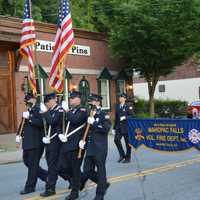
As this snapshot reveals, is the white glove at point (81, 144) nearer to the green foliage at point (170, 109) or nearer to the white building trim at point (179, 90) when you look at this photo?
the green foliage at point (170, 109)

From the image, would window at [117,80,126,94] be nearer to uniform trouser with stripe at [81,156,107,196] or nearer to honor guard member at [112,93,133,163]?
honor guard member at [112,93,133,163]

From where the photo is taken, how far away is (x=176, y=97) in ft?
163

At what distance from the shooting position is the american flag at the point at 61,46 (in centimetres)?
1072

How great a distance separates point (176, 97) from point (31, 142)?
135ft

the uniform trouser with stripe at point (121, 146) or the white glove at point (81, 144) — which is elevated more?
the white glove at point (81, 144)

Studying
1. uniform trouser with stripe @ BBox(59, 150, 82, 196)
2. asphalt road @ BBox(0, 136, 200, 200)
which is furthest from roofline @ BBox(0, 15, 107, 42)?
uniform trouser with stripe @ BBox(59, 150, 82, 196)

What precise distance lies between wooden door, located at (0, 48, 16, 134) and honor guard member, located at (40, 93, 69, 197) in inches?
527

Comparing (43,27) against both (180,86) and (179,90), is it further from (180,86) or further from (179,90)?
(180,86)

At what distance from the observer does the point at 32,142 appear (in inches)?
372

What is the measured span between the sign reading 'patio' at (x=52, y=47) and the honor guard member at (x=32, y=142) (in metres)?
14.8

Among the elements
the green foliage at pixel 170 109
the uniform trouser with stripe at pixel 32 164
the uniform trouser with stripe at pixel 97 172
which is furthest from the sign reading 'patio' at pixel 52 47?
the uniform trouser with stripe at pixel 97 172

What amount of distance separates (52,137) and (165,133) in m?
3.31

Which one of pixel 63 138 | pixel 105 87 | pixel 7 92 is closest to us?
pixel 63 138

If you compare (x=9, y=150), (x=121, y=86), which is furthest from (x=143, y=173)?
(x=121, y=86)
